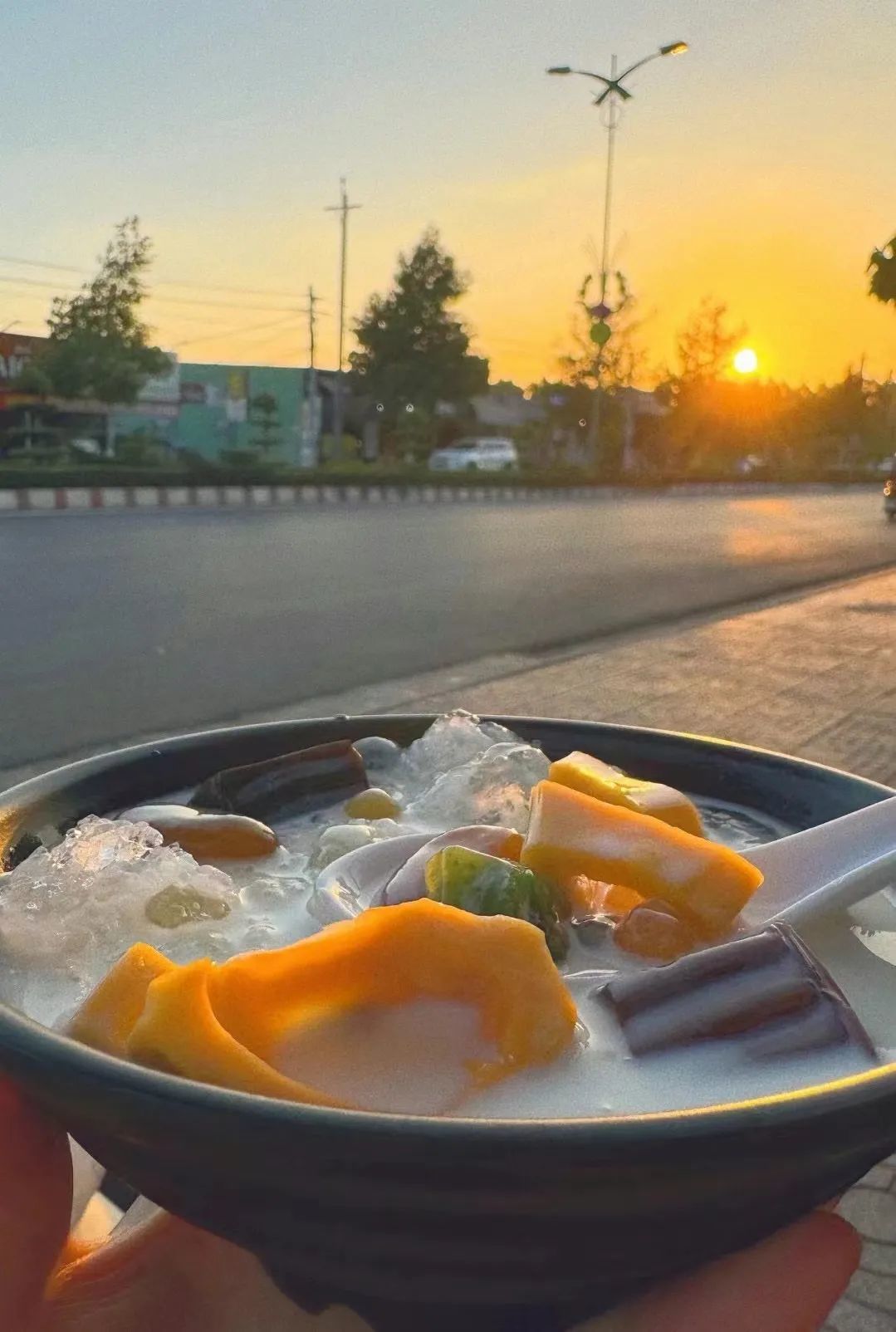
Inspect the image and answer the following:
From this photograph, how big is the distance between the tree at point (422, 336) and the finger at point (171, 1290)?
34332 mm

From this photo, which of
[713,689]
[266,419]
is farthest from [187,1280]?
[266,419]

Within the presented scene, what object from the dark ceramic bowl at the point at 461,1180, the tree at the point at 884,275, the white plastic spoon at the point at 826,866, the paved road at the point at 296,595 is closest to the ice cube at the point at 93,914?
the dark ceramic bowl at the point at 461,1180

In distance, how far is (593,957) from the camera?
2.38ft

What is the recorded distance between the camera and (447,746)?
3.48 ft

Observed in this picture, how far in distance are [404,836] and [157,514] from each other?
1617 cm

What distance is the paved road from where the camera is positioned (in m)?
4.95

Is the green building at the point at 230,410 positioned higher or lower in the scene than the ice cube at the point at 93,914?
higher

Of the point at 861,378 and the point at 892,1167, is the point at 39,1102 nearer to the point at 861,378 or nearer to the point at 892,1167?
the point at 892,1167

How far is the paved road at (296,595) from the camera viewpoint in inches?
195

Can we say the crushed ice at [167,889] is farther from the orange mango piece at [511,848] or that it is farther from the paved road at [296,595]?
the paved road at [296,595]

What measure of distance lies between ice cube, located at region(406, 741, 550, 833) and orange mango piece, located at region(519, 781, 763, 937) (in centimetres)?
16

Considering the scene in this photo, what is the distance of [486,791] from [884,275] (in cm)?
945

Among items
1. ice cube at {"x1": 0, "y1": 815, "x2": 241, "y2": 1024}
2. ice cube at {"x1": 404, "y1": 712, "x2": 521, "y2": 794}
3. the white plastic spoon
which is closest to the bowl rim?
ice cube at {"x1": 0, "y1": 815, "x2": 241, "y2": 1024}

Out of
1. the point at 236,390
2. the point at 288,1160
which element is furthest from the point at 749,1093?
the point at 236,390
